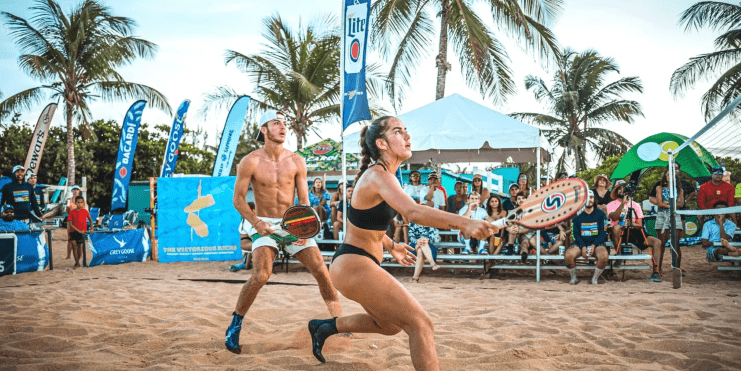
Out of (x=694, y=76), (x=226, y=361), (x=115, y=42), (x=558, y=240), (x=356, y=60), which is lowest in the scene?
(x=226, y=361)

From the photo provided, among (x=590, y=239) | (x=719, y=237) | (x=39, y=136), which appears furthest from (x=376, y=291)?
(x=39, y=136)

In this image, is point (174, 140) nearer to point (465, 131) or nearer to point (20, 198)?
point (20, 198)

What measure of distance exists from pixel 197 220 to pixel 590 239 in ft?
24.8

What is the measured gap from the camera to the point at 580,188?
7.22 ft

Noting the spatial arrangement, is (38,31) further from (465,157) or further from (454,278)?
(454,278)

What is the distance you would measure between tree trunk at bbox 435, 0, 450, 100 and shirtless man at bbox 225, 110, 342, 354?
10.4m

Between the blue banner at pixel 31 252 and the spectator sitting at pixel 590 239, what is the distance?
896 centimetres

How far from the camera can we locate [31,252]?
925 centimetres

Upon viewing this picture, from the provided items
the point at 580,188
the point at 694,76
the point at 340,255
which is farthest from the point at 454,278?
the point at 694,76

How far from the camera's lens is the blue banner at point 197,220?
35.7 feet

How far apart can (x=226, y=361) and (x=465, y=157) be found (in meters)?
7.75

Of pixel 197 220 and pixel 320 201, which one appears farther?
pixel 197 220

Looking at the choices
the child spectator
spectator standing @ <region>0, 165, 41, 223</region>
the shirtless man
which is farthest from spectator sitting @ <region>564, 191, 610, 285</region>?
spectator standing @ <region>0, 165, 41, 223</region>

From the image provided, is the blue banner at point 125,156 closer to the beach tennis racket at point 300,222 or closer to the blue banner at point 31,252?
the blue banner at point 31,252
